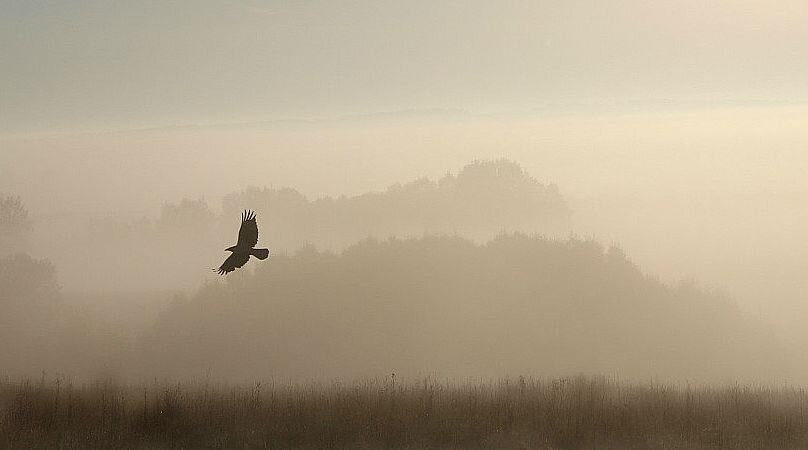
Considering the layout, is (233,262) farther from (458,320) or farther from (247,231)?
(458,320)

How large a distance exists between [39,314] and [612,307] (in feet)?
142

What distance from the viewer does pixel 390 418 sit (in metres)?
19.7

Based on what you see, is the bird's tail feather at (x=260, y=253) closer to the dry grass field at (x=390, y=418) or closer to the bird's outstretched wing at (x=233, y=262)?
the bird's outstretched wing at (x=233, y=262)

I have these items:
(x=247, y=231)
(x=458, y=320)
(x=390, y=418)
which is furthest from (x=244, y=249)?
(x=458, y=320)

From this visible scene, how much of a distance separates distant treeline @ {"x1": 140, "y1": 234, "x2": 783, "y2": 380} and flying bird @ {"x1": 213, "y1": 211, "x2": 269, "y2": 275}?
30927 millimetres

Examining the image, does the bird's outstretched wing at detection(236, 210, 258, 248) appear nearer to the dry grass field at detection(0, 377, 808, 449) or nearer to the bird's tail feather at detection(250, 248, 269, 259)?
the bird's tail feather at detection(250, 248, 269, 259)

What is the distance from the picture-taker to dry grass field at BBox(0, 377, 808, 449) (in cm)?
1841

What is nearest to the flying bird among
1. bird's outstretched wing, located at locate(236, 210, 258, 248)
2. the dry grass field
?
bird's outstretched wing, located at locate(236, 210, 258, 248)

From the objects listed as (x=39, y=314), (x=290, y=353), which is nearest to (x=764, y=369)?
(x=290, y=353)

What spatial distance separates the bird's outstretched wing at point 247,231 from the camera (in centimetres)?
2005

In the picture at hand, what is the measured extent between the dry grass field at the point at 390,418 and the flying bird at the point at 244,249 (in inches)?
149

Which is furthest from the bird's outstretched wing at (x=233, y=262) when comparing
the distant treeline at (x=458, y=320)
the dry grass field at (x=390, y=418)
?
the distant treeline at (x=458, y=320)

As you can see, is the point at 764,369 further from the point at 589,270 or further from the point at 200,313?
the point at 200,313

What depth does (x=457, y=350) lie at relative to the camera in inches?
2228
